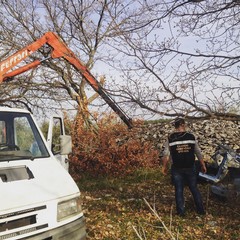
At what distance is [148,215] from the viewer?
284 inches

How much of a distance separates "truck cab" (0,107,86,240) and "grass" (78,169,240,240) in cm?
83

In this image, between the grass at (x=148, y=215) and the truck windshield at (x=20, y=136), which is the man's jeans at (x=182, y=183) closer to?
the grass at (x=148, y=215)

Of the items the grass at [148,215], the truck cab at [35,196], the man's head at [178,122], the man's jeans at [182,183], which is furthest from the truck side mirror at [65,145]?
the man's jeans at [182,183]

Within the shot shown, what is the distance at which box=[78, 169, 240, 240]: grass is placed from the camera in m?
6.03

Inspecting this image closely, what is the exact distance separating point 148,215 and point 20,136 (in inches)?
118

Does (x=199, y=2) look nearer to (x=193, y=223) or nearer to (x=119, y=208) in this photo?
(x=193, y=223)

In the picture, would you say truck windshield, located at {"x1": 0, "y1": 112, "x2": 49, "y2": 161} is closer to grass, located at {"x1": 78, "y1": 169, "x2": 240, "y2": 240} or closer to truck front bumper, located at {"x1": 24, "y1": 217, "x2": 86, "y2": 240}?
truck front bumper, located at {"x1": 24, "y1": 217, "x2": 86, "y2": 240}

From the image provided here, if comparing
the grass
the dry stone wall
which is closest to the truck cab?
the grass

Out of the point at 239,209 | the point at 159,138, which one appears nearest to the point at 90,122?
the point at 239,209

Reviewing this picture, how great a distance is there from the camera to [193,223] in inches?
262

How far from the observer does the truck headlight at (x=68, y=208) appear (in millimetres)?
4121

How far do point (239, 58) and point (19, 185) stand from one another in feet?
10.3

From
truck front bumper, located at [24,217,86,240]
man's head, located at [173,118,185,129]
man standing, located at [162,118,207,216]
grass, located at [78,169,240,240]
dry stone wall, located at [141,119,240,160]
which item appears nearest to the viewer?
truck front bumper, located at [24,217,86,240]

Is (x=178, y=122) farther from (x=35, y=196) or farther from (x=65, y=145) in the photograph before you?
(x=35, y=196)
